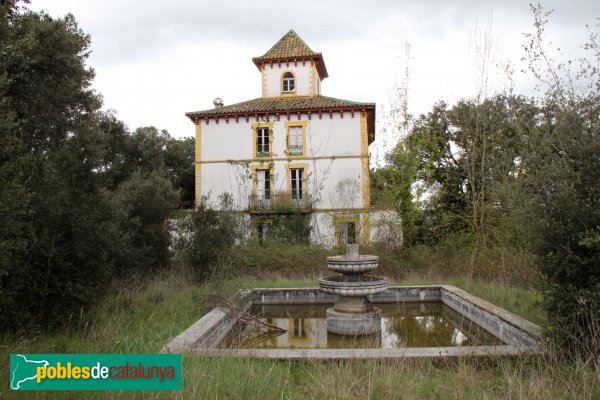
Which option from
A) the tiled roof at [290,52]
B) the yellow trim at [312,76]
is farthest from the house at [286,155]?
the tiled roof at [290,52]

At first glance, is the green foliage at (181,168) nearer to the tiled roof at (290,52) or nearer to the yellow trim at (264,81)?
the yellow trim at (264,81)

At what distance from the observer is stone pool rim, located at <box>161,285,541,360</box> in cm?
463

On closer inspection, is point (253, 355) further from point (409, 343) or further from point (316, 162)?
point (316, 162)

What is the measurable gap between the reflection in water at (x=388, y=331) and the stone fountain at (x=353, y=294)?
0.50 feet

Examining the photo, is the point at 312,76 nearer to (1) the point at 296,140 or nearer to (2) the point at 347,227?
(1) the point at 296,140

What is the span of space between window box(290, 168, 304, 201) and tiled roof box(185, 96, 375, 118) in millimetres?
3283

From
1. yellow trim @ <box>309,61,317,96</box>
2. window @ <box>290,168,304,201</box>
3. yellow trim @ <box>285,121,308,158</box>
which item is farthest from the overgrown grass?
yellow trim @ <box>309,61,317,96</box>

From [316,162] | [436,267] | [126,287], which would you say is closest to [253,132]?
[316,162]

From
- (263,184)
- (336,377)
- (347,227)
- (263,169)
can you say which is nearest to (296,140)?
(263,169)

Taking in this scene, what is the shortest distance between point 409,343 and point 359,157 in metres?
17.8

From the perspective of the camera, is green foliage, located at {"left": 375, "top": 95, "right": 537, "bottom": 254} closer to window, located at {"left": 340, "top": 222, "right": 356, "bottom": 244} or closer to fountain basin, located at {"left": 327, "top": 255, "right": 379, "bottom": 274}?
window, located at {"left": 340, "top": 222, "right": 356, "bottom": 244}

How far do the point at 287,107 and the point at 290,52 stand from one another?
4507mm

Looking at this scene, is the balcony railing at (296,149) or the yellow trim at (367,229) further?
the balcony railing at (296,149)

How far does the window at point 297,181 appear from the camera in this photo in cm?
2388
